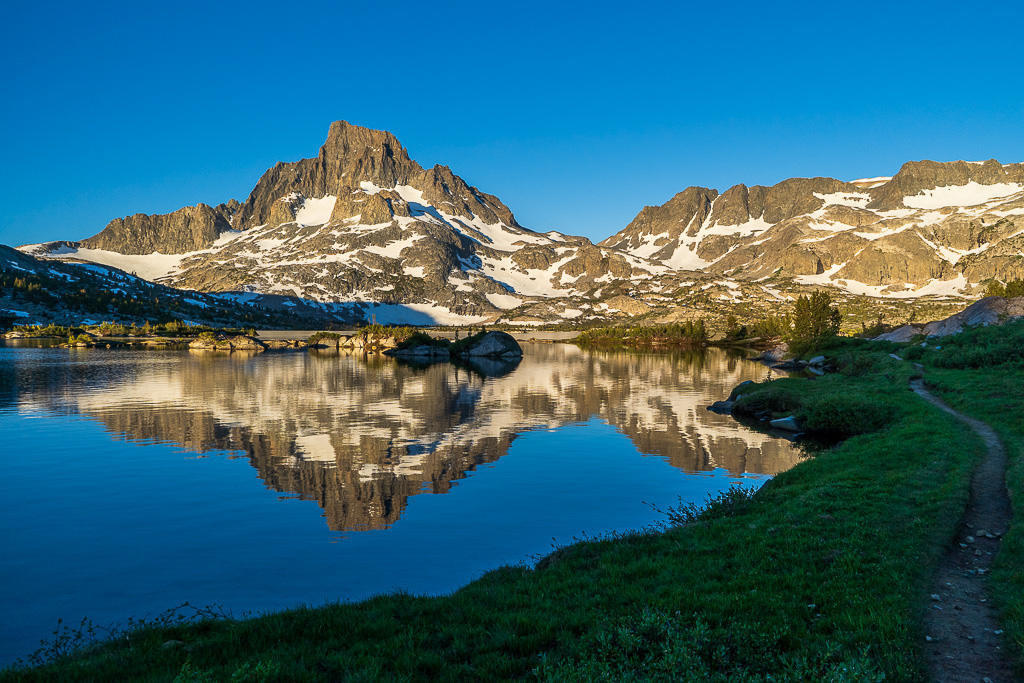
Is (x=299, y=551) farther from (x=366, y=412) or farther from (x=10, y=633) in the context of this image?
(x=366, y=412)

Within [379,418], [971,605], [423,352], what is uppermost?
[971,605]

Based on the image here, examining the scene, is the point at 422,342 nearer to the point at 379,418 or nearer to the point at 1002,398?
the point at 379,418

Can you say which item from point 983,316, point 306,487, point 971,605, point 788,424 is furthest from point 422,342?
point 971,605

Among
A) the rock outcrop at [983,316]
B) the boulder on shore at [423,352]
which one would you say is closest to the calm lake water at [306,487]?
the rock outcrop at [983,316]

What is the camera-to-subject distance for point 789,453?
41.8 meters

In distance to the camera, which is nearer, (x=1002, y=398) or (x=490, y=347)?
(x=1002, y=398)

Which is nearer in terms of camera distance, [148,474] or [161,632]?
[161,632]

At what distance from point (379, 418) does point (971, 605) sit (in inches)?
1963

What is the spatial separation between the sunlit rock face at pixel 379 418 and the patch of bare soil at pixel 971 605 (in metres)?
17.3

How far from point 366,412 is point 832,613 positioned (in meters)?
53.4

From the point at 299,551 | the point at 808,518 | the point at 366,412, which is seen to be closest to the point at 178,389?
the point at 366,412

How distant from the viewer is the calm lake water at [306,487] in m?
19.8

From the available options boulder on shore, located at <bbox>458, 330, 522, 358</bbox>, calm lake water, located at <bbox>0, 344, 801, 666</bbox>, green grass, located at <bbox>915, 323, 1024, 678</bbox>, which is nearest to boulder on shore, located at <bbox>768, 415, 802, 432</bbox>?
calm lake water, located at <bbox>0, 344, 801, 666</bbox>

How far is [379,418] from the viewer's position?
57.3 meters
